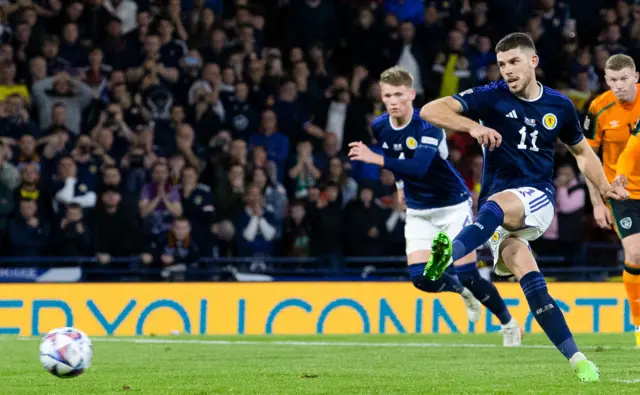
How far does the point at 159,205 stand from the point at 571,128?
27.7 ft

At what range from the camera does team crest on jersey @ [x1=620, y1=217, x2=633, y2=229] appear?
10.8m

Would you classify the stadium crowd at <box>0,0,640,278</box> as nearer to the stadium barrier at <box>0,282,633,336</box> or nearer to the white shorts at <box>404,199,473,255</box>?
the stadium barrier at <box>0,282,633,336</box>

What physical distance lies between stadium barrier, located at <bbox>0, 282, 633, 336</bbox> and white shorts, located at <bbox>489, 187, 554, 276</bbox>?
7.63 metres

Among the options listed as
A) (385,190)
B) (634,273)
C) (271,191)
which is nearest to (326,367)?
(634,273)

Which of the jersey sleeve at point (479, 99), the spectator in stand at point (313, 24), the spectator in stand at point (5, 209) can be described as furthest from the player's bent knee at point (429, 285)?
the spectator in stand at point (313, 24)

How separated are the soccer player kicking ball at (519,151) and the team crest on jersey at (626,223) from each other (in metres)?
2.44

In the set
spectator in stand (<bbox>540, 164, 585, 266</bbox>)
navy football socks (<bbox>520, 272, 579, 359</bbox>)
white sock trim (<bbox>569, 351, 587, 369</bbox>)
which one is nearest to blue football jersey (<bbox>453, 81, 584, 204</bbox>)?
navy football socks (<bbox>520, 272, 579, 359</bbox>)

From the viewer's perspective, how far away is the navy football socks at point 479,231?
7.32 metres

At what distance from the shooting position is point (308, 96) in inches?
707

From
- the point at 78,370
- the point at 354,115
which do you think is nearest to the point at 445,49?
the point at 354,115

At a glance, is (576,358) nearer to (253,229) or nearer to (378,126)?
(378,126)

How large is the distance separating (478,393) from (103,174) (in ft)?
32.2

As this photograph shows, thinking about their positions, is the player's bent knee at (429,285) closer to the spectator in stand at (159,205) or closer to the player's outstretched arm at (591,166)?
the player's outstretched arm at (591,166)

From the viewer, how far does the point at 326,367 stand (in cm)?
891
